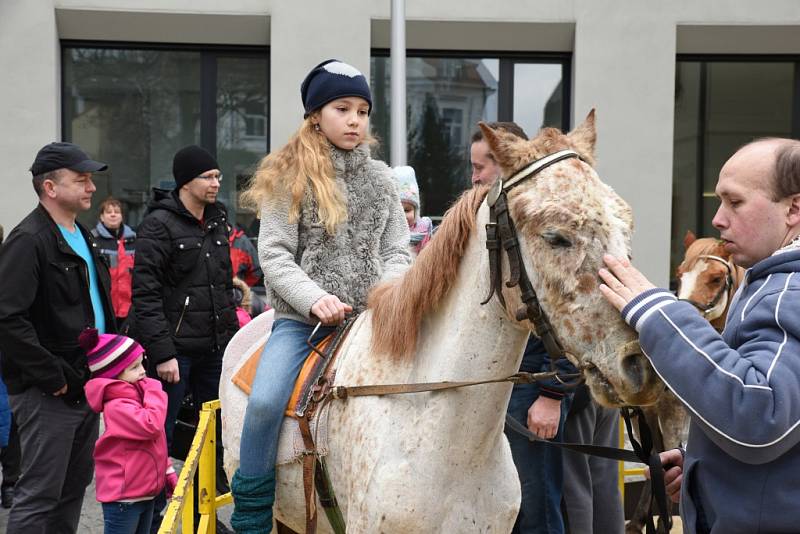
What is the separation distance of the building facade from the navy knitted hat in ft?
19.5

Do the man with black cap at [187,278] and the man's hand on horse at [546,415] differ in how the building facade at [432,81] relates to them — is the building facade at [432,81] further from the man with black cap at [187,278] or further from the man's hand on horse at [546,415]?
the man's hand on horse at [546,415]

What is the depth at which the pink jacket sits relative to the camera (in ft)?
14.7

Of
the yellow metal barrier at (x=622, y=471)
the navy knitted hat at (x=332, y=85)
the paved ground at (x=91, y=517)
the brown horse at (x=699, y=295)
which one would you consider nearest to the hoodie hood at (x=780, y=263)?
the navy knitted hat at (x=332, y=85)

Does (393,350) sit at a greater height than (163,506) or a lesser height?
greater

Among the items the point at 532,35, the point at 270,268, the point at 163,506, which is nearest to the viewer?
the point at 270,268

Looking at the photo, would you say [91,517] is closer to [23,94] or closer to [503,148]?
[503,148]

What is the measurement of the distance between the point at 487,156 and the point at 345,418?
6.42ft

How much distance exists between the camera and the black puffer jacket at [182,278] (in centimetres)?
562

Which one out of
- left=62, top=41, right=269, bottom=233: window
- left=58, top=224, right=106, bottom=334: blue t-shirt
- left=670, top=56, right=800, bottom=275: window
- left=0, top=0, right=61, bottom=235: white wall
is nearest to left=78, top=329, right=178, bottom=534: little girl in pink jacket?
left=58, top=224, right=106, bottom=334: blue t-shirt

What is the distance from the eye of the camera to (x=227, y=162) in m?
10.4

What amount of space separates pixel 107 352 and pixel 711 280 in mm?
3456

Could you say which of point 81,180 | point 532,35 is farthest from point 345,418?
point 532,35

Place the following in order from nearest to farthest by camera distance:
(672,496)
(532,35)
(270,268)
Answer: (672,496) → (270,268) → (532,35)

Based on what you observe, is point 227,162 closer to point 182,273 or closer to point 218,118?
point 218,118
